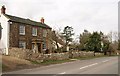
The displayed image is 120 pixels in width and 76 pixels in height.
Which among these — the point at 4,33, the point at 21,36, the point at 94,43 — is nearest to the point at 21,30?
the point at 21,36

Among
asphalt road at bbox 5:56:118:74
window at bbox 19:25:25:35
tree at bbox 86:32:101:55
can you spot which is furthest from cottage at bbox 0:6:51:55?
tree at bbox 86:32:101:55

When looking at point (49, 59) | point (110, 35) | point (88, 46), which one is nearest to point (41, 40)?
point (49, 59)

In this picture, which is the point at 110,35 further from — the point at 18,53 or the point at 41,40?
the point at 18,53

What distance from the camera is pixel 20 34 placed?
1592 inches

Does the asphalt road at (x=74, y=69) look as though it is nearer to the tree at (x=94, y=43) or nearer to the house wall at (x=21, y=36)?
the house wall at (x=21, y=36)

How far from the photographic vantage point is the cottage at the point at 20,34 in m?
38.2

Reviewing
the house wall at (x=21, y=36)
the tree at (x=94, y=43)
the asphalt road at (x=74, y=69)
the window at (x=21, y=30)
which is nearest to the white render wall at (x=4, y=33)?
the house wall at (x=21, y=36)

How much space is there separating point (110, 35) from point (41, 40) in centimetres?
6220

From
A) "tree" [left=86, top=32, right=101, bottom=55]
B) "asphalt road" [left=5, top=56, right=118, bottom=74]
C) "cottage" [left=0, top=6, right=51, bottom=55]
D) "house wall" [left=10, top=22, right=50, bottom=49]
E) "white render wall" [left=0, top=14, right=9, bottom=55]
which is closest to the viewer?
"asphalt road" [left=5, top=56, right=118, bottom=74]

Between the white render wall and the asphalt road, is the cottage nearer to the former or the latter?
the white render wall

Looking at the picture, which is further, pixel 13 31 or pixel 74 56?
pixel 74 56

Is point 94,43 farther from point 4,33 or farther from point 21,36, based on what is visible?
point 4,33

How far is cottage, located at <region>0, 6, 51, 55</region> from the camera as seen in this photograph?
38156 millimetres

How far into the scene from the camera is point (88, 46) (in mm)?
65625
